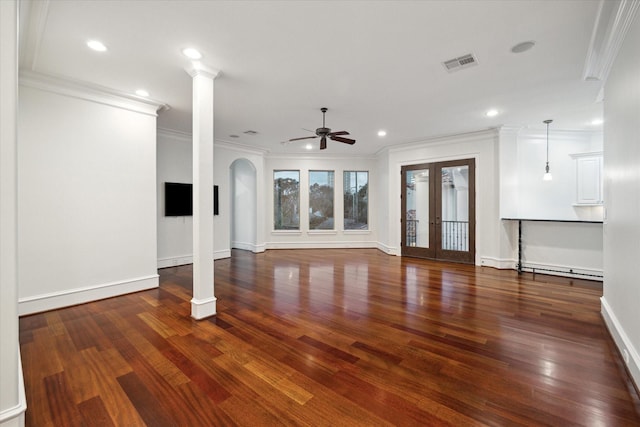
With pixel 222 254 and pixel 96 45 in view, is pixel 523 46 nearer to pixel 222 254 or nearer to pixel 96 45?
pixel 96 45

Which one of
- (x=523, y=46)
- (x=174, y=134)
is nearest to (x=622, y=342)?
(x=523, y=46)

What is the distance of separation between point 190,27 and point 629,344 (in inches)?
182

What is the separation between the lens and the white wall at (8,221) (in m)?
1.36

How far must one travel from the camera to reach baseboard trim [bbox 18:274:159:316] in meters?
3.40

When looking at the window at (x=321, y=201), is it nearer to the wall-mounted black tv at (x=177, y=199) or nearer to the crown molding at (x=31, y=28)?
the wall-mounted black tv at (x=177, y=199)

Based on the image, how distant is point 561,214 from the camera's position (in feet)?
20.0

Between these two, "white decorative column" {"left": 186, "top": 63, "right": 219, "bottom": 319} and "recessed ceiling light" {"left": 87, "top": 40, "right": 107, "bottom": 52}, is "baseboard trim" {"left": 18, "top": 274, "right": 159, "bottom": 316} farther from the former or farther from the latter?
"recessed ceiling light" {"left": 87, "top": 40, "right": 107, "bottom": 52}

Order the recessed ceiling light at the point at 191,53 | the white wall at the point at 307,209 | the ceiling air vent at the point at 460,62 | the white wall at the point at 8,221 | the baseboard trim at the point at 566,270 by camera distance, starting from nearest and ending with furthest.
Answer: the white wall at the point at 8,221 < the recessed ceiling light at the point at 191,53 < the ceiling air vent at the point at 460,62 < the baseboard trim at the point at 566,270 < the white wall at the point at 307,209

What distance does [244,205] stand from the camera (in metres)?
8.70

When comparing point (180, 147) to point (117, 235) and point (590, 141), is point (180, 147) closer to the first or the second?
point (117, 235)

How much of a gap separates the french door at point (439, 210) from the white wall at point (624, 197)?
10.6 feet

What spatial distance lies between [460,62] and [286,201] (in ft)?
20.6

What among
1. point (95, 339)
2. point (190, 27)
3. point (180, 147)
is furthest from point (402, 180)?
point (95, 339)

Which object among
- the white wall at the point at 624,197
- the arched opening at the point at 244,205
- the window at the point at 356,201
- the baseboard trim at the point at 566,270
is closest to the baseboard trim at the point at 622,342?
the white wall at the point at 624,197
